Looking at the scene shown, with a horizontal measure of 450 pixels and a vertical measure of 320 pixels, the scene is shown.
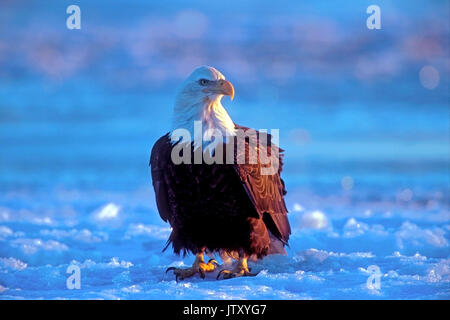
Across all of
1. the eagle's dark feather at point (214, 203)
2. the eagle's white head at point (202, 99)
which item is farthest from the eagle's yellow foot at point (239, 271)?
the eagle's white head at point (202, 99)

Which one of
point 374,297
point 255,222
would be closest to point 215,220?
point 255,222

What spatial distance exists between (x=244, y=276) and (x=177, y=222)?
0.65 m

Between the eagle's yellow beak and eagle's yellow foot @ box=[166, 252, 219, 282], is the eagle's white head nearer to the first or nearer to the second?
the eagle's yellow beak

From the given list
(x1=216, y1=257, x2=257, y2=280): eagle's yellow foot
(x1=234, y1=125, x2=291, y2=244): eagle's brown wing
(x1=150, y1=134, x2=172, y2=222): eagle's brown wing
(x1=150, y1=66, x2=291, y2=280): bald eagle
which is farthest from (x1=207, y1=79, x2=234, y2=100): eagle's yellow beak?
(x1=216, y1=257, x2=257, y2=280): eagle's yellow foot

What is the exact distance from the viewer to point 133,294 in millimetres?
4309

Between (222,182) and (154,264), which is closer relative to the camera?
(222,182)

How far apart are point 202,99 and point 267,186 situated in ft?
2.71

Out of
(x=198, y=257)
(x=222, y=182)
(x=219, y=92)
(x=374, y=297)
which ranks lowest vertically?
(x=374, y=297)

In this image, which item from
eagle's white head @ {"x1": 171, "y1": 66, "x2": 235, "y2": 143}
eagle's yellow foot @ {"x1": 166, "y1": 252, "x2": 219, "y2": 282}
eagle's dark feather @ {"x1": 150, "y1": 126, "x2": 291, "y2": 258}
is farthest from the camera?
eagle's yellow foot @ {"x1": 166, "y1": 252, "x2": 219, "y2": 282}

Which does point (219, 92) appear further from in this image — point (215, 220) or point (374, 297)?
point (374, 297)

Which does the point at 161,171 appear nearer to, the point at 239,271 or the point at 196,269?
the point at 196,269

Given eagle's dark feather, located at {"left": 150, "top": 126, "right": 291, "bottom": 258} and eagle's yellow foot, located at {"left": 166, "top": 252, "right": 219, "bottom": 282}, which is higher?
eagle's dark feather, located at {"left": 150, "top": 126, "right": 291, "bottom": 258}

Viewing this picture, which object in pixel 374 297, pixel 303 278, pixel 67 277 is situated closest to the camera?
pixel 374 297

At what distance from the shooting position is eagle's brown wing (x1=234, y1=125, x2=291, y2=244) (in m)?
4.72
